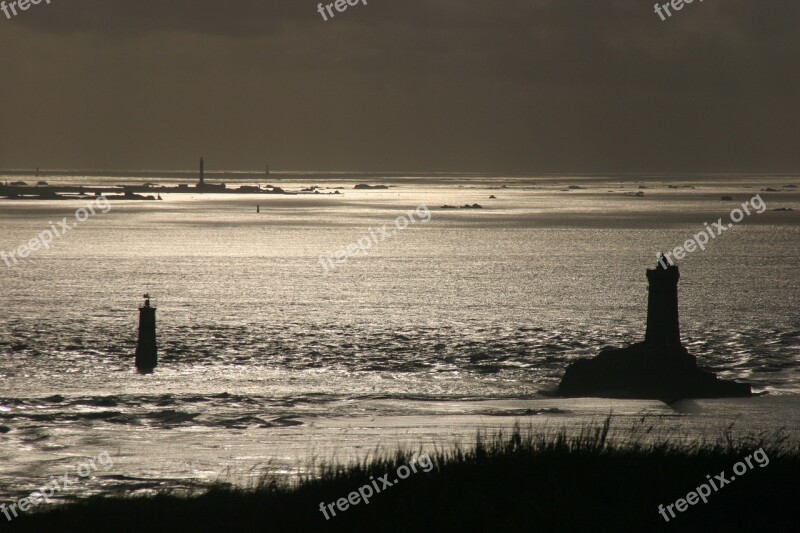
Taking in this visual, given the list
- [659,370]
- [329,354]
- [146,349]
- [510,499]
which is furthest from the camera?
[329,354]

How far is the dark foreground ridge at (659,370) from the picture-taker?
23.8m

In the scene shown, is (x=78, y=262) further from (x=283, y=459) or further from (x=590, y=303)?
(x=283, y=459)

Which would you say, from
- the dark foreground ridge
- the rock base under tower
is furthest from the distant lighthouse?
the dark foreground ridge

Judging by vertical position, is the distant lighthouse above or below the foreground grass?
below

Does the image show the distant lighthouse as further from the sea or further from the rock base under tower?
the rock base under tower

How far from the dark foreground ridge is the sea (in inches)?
29.1

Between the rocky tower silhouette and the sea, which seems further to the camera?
the rocky tower silhouette

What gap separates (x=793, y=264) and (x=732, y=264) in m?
4.02

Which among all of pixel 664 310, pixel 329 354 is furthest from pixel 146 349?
pixel 664 310

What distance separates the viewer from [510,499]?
10719 millimetres

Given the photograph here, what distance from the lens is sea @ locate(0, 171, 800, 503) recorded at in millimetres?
17938

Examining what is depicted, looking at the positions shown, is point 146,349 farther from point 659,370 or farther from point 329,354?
point 659,370

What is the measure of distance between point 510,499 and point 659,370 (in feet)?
46.2

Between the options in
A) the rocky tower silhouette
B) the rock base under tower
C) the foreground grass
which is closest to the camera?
the foreground grass
